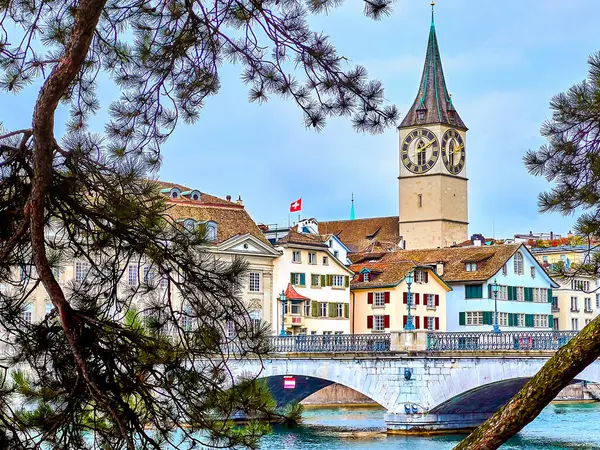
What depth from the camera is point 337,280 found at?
55.0 metres

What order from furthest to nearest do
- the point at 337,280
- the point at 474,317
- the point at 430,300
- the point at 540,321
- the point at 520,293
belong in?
the point at 540,321
the point at 520,293
the point at 474,317
the point at 430,300
the point at 337,280

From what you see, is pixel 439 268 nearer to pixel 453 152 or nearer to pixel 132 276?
pixel 453 152

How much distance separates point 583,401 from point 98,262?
4847 centimetres

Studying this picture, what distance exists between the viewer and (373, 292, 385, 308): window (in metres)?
55.1

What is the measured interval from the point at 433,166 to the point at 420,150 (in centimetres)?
141

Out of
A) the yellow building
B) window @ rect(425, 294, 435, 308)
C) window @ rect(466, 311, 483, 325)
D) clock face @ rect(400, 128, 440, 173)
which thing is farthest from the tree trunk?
clock face @ rect(400, 128, 440, 173)

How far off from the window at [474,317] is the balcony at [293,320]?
850 centimetres

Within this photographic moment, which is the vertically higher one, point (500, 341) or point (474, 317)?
point (474, 317)

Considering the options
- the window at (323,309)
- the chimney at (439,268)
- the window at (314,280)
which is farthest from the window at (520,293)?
the window at (314,280)

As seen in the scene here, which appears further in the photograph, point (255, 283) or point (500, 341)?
point (255, 283)

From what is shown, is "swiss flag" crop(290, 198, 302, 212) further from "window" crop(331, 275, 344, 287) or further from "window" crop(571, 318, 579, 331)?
"window" crop(571, 318, 579, 331)

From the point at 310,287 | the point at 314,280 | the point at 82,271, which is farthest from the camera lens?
the point at 314,280

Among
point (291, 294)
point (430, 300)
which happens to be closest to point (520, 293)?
point (430, 300)

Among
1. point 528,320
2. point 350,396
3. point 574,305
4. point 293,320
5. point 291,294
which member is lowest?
point 350,396
